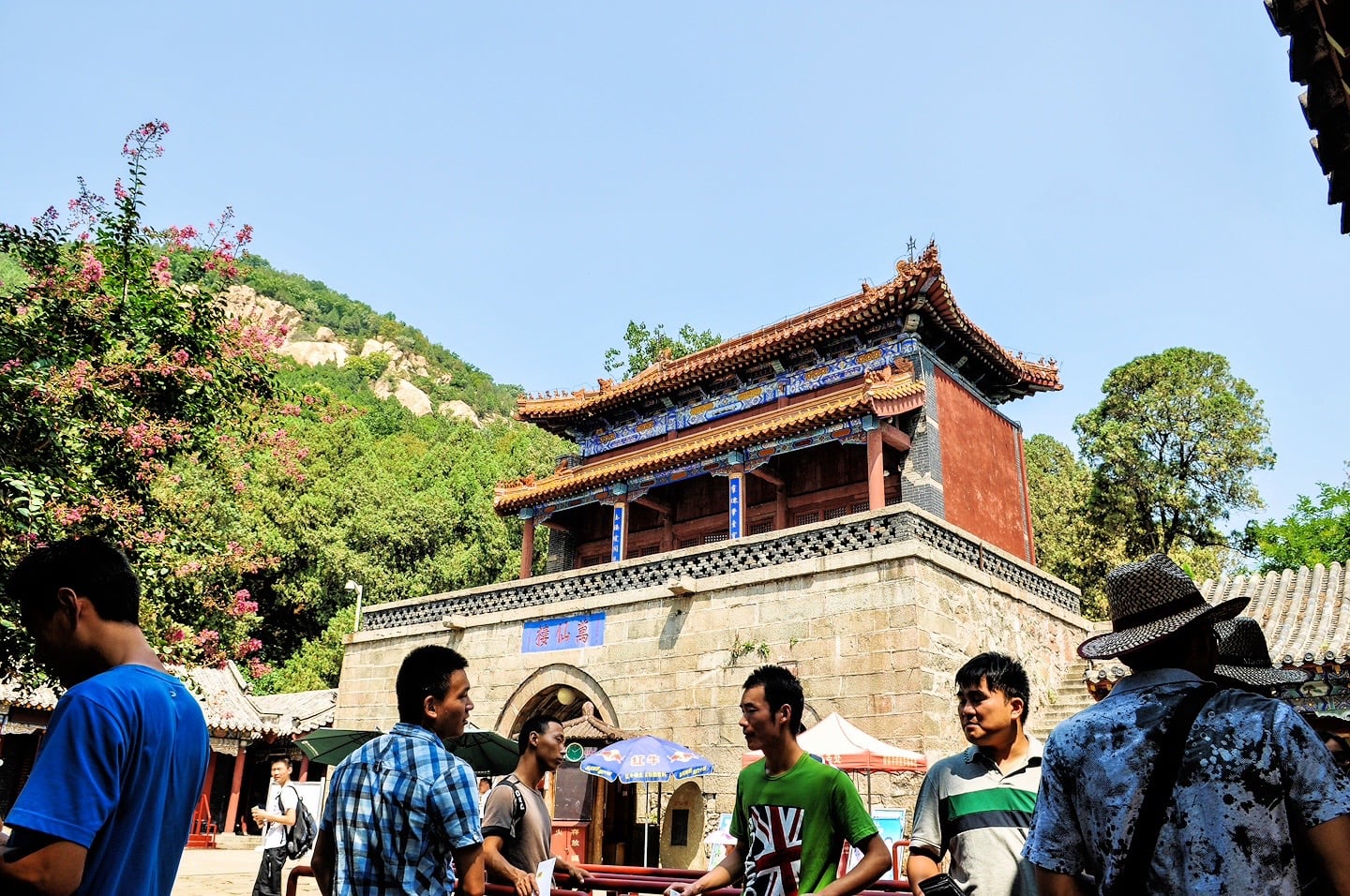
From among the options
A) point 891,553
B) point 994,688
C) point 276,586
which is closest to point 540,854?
point 994,688

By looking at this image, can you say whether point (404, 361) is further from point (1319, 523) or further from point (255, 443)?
point (255, 443)

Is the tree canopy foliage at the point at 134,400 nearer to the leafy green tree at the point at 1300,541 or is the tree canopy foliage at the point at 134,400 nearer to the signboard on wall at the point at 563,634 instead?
the signboard on wall at the point at 563,634

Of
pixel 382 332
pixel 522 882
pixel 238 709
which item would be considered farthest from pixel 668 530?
pixel 382 332

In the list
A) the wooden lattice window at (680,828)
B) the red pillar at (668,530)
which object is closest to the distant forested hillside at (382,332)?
the red pillar at (668,530)

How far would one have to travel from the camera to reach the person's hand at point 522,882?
3758 millimetres

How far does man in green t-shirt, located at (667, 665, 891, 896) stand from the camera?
310cm

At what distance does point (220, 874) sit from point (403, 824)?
13798mm

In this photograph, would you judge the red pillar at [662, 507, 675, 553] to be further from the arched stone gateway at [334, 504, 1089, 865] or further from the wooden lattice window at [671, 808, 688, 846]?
the wooden lattice window at [671, 808, 688, 846]

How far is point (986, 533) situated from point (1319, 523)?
14316 mm

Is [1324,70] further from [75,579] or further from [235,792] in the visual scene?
[235,792]

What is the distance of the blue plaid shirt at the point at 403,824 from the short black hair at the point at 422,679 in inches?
7.0

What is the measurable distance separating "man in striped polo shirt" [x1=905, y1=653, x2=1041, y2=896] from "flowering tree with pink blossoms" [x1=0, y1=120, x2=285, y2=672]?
568 cm

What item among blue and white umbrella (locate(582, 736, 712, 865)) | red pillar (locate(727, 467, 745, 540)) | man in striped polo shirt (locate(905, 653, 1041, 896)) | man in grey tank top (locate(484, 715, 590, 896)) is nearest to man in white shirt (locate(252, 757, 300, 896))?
blue and white umbrella (locate(582, 736, 712, 865))

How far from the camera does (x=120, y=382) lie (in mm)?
7430
